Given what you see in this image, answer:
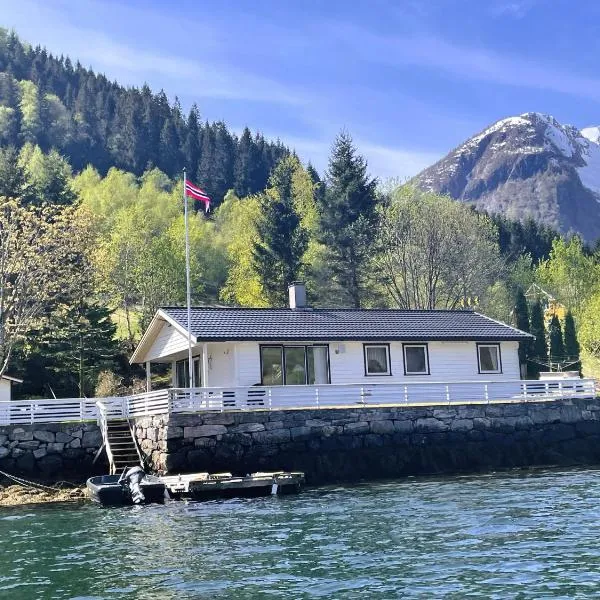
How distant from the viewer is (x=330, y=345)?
107 feet

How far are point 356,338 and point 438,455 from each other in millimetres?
5755

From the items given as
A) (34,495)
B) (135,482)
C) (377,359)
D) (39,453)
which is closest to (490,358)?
(377,359)

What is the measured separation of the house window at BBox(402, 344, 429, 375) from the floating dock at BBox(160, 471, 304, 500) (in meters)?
10.2

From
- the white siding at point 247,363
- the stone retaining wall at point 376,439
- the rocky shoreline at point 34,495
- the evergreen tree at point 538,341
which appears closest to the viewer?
the rocky shoreline at point 34,495

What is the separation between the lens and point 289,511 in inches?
828

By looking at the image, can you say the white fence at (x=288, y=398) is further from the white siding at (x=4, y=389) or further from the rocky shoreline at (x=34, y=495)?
the white siding at (x=4, y=389)

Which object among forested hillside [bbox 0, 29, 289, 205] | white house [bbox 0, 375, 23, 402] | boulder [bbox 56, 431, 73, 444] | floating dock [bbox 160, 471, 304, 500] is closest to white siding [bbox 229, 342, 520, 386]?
boulder [bbox 56, 431, 73, 444]

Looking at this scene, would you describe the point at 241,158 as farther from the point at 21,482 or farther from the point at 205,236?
the point at 21,482

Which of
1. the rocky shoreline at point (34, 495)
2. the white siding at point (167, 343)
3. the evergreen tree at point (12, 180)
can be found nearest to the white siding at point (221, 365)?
the white siding at point (167, 343)

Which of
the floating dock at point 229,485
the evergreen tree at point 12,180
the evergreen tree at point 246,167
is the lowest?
the floating dock at point 229,485

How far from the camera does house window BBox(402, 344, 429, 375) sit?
3369 cm

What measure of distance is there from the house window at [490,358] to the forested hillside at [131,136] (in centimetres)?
8724

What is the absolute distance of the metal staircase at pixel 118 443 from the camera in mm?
27234

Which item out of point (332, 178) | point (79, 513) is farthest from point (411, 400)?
point (332, 178)
